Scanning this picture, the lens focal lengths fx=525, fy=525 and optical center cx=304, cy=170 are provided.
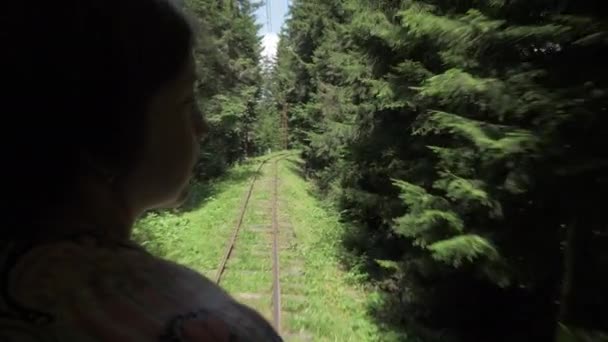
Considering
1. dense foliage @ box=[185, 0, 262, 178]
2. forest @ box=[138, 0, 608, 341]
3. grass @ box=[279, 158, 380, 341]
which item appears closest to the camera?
forest @ box=[138, 0, 608, 341]

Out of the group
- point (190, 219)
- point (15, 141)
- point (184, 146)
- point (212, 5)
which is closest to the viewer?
point (15, 141)

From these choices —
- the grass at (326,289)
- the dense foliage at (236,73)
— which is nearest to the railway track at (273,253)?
the grass at (326,289)

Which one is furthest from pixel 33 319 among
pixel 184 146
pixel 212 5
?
pixel 212 5

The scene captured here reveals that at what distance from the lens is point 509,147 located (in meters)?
3.76

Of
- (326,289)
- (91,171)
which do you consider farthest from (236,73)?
(91,171)

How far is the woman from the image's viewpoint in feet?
2.24

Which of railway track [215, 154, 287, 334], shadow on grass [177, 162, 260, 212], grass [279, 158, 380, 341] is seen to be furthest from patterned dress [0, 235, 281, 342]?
shadow on grass [177, 162, 260, 212]

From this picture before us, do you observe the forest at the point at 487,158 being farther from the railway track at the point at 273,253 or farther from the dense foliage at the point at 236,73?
the dense foliage at the point at 236,73

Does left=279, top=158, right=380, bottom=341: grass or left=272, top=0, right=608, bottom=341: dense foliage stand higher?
left=272, top=0, right=608, bottom=341: dense foliage

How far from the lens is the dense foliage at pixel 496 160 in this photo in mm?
3303

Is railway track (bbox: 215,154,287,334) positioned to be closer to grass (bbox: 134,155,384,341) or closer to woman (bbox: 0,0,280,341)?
grass (bbox: 134,155,384,341)

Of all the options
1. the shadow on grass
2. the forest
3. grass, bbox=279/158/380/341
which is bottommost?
the shadow on grass

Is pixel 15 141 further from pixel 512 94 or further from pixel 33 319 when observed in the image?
pixel 512 94

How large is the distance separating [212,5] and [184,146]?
2359 cm
